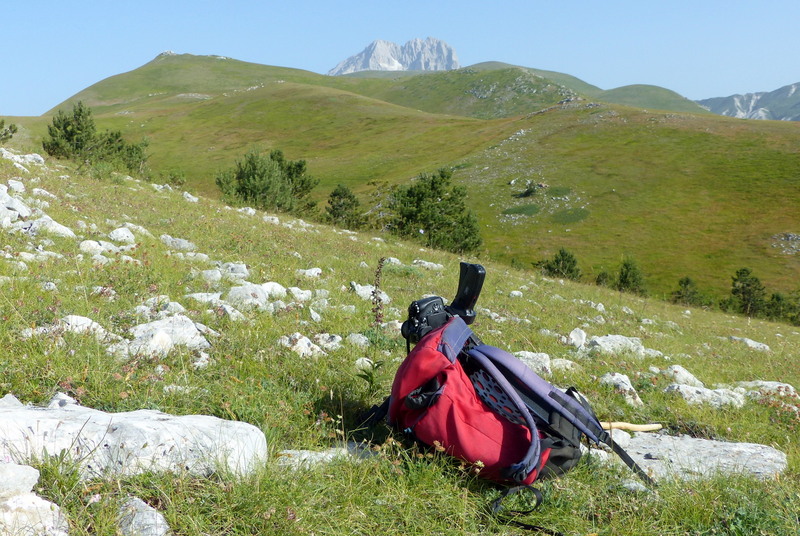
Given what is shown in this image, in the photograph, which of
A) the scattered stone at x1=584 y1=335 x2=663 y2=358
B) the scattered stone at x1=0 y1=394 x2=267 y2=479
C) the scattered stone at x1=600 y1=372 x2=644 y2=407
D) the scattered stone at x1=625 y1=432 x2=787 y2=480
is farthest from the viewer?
the scattered stone at x1=584 y1=335 x2=663 y2=358

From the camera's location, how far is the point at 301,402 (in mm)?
3719

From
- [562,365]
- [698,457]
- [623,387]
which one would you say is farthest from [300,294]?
[698,457]

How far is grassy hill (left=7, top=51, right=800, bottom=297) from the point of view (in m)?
59.6

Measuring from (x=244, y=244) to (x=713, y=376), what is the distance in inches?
330

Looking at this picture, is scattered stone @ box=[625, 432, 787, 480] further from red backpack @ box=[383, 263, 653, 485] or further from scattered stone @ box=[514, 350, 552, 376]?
scattered stone @ box=[514, 350, 552, 376]

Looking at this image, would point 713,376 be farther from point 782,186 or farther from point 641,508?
point 782,186

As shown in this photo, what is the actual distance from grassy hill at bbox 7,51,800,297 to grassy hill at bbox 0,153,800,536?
24.6 metres

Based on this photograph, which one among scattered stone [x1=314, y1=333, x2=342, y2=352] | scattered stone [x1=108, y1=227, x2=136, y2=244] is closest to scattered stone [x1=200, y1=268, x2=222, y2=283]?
scattered stone [x1=108, y1=227, x2=136, y2=244]

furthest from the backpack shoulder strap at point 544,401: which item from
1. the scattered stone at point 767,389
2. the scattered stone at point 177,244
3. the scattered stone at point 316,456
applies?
the scattered stone at point 177,244

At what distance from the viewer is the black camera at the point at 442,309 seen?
3623 millimetres

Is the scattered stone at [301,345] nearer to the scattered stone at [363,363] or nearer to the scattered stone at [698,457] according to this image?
the scattered stone at [363,363]

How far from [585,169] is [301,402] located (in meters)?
79.4

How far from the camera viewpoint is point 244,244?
10.2 meters

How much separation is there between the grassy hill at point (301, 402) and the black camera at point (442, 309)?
759 mm
